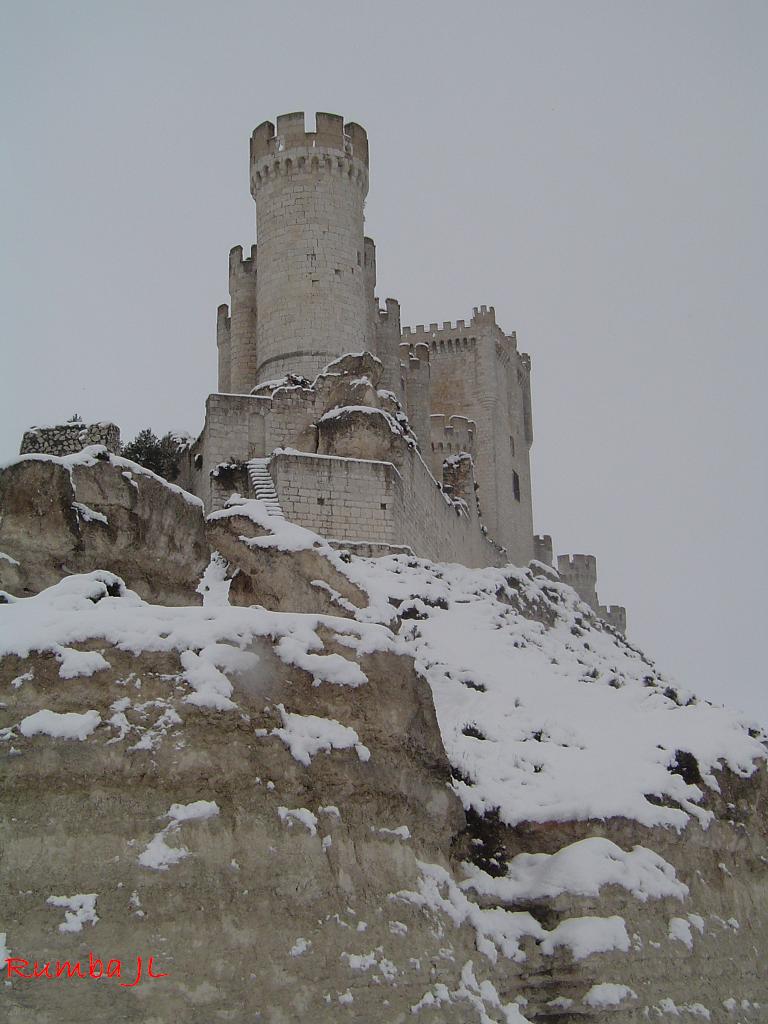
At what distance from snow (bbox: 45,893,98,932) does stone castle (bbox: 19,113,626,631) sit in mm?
11956

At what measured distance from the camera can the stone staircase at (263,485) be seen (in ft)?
83.9

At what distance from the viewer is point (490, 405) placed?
49188 millimetres

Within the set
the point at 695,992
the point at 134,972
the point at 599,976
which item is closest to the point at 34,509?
the point at 134,972

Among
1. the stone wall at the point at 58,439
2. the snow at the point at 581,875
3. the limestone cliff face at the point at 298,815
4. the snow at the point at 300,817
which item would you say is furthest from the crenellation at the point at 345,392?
the snow at the point at 300,817

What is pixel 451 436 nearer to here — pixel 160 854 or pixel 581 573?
pixel 581 573

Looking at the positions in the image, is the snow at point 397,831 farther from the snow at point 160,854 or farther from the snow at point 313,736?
the snow at point 160,854

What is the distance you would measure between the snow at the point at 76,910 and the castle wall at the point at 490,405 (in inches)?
1573

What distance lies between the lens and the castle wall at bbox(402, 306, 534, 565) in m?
47.8

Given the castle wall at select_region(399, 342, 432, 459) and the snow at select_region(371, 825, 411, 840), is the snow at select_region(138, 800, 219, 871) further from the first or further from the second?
the castle wall at select_region(399, 342, 432, 459)

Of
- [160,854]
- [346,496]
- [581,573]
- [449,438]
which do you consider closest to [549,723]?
[160,854]

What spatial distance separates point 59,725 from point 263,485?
1841cm

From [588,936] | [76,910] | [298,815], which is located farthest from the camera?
[588,936]

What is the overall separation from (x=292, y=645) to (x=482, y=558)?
97.3 ft

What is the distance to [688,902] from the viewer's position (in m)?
11.1
